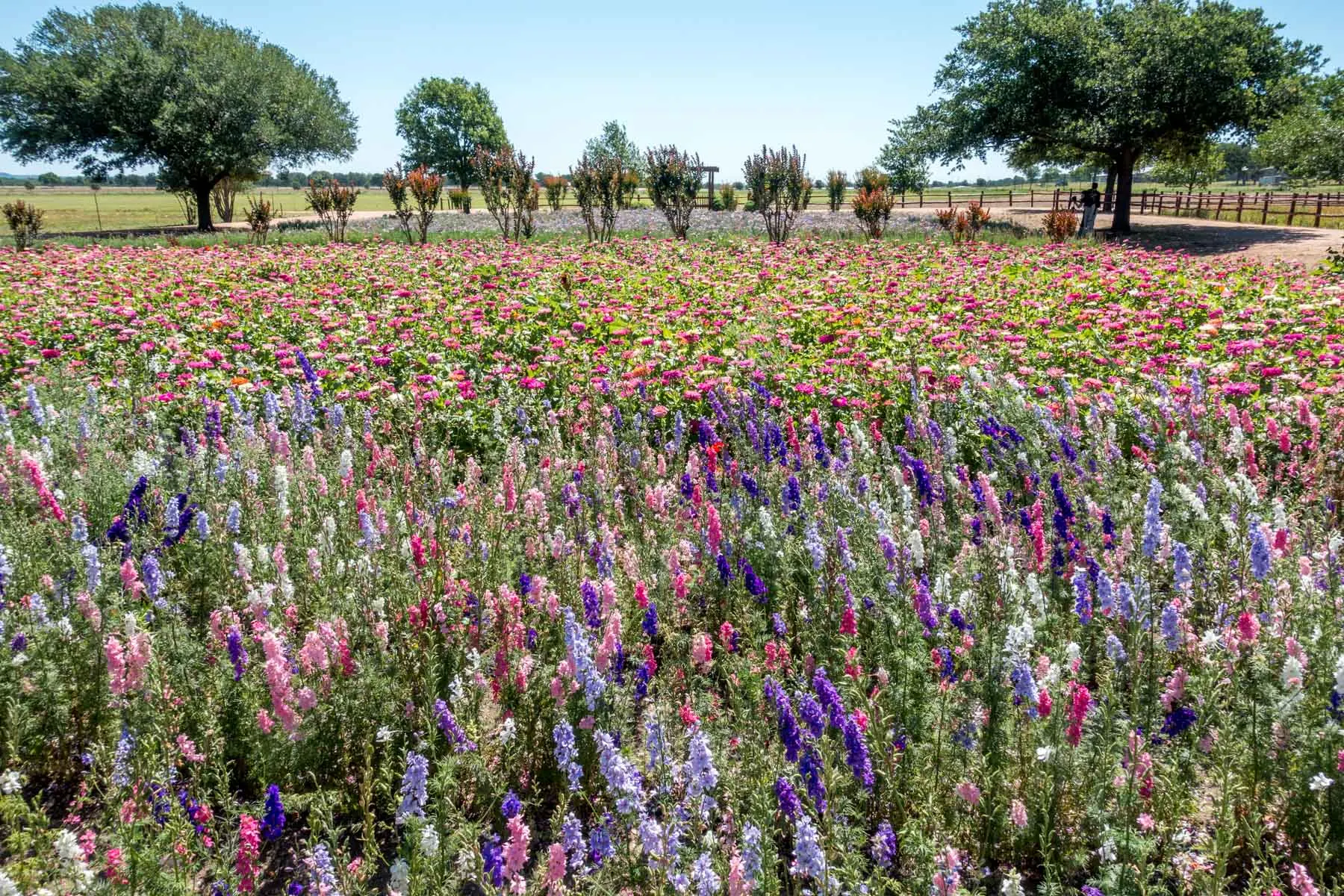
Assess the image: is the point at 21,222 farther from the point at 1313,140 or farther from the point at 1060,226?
the point at 1313,140

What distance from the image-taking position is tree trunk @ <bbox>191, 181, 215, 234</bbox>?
3444 cm

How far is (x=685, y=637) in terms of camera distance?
133 inches

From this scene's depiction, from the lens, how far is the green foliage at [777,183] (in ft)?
69.1

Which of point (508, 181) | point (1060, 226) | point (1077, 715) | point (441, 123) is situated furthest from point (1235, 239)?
point (441, 123)

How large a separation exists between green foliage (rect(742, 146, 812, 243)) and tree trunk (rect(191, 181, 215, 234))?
78.6ft

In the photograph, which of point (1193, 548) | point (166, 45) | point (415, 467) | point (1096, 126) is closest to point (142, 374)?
point (415, 467)

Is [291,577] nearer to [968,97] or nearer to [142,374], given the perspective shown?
[142,374]

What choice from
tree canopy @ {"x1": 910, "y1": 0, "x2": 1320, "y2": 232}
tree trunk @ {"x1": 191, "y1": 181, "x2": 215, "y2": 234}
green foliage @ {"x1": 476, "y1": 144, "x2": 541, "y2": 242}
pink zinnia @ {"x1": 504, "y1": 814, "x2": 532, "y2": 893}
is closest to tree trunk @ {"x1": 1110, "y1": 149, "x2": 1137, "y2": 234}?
tree canopy @ {"x1": 910, "y1": 0, "x2": 1320, "y2": 232}

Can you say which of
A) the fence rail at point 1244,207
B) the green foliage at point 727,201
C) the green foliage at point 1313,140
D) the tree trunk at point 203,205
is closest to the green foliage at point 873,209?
the fence rail at point 1244,207

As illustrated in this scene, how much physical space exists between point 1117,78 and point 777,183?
1313 centimetres

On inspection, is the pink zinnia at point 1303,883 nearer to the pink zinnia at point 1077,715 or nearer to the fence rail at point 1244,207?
the pink zinnia at point 1077,715

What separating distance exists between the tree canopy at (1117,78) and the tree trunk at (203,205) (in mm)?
29406

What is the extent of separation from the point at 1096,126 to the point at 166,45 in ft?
125

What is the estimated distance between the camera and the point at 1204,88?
25.3 metres
